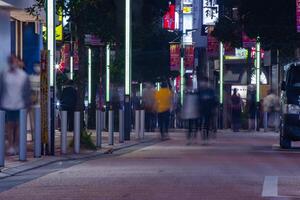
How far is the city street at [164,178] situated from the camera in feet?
46.4

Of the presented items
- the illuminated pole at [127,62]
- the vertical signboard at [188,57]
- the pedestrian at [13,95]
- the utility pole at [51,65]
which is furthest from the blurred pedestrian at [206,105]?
the vertical signboard at [188,57]

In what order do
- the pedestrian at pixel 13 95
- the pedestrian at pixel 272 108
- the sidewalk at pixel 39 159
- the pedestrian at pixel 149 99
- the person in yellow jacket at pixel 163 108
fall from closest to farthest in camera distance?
1. the sidewalk at pixel 39 159
2. the pedestrian at pixel 13 95
3. the person in yellow jacket at pixel 163 108
4. the pedestrian at pixel 149 99
5. the pedestrian at pixel 272 108

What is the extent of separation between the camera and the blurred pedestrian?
30.7 m

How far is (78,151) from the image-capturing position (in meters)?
24.5

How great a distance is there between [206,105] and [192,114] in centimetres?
51

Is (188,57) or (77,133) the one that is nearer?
(77,133)

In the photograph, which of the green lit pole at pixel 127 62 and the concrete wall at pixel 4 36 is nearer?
the concrete wall at pixel 4 36

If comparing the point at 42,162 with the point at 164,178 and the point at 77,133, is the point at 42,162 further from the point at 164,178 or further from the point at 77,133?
the point at 164,178

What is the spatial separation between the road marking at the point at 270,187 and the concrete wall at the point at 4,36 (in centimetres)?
1379

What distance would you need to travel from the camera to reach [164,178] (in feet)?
54.2

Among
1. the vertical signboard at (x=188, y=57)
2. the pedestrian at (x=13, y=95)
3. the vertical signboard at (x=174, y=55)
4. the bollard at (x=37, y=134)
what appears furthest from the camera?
the vertical signboard at (x=188, y=57)

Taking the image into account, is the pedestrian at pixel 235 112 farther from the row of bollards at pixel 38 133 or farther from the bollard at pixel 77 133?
the bollard at pixel 77 133

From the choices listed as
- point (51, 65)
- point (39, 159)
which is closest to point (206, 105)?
point (51, 65)

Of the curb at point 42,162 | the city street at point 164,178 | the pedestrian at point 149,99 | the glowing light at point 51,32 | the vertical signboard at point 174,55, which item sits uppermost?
the vertical signboard at point 174,55
